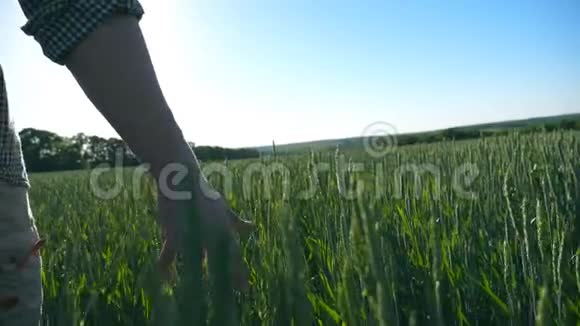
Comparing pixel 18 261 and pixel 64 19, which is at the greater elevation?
pixel 64 19

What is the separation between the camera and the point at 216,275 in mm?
200

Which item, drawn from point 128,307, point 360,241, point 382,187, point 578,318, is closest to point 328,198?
point 382,187

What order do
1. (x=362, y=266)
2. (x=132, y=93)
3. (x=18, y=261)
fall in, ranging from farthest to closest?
1. (x=18, y=261)
2. (x=132, y=93)
3. (x=362, y=266)

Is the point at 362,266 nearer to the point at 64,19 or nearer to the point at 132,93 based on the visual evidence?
the point at 132,93

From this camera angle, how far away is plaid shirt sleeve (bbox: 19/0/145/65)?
2.48 feet

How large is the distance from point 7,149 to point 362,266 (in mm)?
921

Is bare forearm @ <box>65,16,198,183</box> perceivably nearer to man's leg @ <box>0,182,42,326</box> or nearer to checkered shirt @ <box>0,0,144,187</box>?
checkered shirt @ <box>0,0,144,187</box>

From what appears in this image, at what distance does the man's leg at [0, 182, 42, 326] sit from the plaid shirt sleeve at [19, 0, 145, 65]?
1.09ft

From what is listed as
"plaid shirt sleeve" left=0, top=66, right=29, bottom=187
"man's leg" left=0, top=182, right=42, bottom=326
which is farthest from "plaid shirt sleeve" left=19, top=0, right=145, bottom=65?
"man's leg" left=0, top=182, right=42, bottom=326

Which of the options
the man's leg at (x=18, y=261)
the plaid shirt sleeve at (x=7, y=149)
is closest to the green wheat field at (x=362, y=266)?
the man's leg at (x=18, y=261)

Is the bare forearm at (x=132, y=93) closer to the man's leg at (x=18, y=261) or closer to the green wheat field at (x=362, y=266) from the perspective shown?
the green wheat field at (x=362, y=266)

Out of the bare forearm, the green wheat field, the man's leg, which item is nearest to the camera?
the green wheat field

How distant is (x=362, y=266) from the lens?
0.29 m

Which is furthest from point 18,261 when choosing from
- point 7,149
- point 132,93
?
point 132,93
